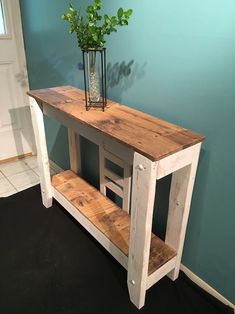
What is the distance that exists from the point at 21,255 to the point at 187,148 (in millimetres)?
1217

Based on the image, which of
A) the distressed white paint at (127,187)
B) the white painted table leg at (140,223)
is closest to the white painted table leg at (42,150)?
the distressed white paint at (127,187)

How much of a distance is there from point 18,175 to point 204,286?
72.3 inches

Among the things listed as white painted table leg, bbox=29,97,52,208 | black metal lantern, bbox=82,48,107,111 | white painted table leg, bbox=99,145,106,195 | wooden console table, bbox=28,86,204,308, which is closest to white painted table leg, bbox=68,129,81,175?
wooden console table, bbox=28,86,204,308

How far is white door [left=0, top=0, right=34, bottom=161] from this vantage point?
7.41 ft

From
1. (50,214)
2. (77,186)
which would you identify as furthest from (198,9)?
(50,214)

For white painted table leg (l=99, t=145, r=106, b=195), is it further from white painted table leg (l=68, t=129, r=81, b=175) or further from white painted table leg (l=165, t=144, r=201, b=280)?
white painted table leg (l=165, t=144, r=201, b=280)

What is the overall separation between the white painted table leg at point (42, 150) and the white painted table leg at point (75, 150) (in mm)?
234

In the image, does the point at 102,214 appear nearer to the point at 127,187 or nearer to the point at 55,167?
the point at 127,187

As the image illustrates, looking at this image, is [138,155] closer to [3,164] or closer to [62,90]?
[62,90]

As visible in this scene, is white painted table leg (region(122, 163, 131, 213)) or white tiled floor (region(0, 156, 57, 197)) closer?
white painted table leg (region(122, 163, 131, 213))

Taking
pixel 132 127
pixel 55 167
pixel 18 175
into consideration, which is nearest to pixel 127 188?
pixel 132 127

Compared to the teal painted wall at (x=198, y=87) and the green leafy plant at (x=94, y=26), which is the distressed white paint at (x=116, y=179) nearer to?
the teal painted wall at (x=198, y=87)

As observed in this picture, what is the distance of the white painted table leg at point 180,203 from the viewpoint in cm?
116

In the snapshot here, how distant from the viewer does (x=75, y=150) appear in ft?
6.46
